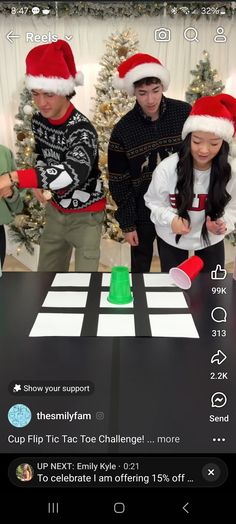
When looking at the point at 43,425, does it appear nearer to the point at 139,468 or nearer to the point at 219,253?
the point at 139,468

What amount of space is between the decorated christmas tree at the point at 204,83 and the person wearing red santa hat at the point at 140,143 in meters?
0.07

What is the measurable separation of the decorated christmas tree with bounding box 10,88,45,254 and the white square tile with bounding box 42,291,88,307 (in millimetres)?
331

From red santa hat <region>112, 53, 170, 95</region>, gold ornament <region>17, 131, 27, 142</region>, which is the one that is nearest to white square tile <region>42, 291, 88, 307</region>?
gold ornament <region>17, 131, 27, 142</region>

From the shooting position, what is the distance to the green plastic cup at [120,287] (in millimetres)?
819

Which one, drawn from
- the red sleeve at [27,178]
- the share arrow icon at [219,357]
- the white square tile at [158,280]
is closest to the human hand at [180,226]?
the white square tile at [158,280]

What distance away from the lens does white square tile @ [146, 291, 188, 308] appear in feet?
2.68

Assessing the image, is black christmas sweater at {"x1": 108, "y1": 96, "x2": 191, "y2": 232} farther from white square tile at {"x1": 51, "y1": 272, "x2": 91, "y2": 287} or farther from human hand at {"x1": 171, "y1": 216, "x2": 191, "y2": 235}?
white square tile at {"x1": 51, "y1": 272, "x2": 91, "y2": 287}

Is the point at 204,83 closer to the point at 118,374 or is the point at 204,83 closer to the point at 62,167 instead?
the point at 62,167

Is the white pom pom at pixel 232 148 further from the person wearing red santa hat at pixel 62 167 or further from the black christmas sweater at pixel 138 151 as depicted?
the person wearing red santa hat at pixel 62 167

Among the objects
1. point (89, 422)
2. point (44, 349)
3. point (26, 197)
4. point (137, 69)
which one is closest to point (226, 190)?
point (137, 69)

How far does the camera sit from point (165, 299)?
2.78 feet

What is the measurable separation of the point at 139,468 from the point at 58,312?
392 millimetres

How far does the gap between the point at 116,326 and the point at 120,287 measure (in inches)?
4.2

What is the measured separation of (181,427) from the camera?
0.47 metres
